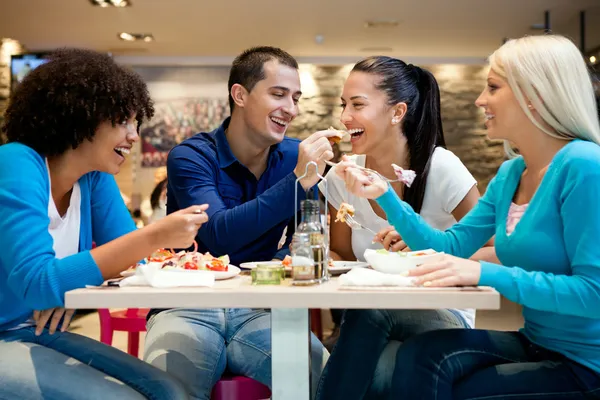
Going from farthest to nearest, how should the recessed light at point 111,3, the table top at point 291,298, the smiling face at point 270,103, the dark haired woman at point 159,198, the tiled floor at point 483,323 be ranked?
the recessed light at point 111,3
the tiled floor at point 483,323
the dark haired woman at point 159,198
the smiling face at point 270,103
the table top at point 291,298

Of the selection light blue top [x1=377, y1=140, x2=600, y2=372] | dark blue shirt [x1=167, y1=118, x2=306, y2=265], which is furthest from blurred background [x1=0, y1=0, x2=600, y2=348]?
light blue top [x1=377, y1=140, x2=600, y2=372]

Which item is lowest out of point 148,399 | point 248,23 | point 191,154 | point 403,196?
point 148,399

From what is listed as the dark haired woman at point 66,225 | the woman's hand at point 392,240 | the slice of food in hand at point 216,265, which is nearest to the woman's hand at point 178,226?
the dark haired woman at point 66,225

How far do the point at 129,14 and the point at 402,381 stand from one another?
19.5 ft

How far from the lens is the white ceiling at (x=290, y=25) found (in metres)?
6.55

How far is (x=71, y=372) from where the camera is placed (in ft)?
5.57

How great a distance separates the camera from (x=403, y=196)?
253cm

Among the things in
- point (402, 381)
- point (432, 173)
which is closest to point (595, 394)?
point (402, 381)

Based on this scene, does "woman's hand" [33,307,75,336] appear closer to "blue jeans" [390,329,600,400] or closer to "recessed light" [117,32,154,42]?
"blue jeans" [390,329,600,400]

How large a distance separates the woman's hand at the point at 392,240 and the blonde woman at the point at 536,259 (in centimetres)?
33

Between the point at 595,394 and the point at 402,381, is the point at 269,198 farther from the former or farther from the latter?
the point at 595,394

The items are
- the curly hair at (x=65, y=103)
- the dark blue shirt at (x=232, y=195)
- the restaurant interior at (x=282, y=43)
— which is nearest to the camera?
the curly hair at (x=65, y=103)

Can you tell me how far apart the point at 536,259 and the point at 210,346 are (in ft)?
3.11

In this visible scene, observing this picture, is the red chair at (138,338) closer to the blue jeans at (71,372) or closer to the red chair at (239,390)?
the red chair at (239,390)
